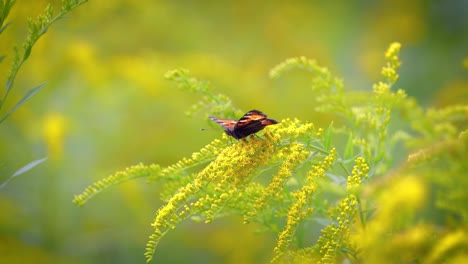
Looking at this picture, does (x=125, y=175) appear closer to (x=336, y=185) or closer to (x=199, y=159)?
(x=199, y=159)

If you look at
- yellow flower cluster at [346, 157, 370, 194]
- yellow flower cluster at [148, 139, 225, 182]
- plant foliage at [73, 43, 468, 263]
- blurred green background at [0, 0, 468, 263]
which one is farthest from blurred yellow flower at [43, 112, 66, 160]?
yellow flower cluster at [346, 157, 370, 194]

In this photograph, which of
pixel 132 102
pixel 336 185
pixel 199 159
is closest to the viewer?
pixel 336 185

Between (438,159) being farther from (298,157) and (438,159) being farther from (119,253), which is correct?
(119,253)

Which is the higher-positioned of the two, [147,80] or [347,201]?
[147,80]

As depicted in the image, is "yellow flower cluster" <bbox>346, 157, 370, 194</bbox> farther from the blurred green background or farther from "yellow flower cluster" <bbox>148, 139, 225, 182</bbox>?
the blurred green background

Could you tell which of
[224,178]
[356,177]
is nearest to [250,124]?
[224,178]

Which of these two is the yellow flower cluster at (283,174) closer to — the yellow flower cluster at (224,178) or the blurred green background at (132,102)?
the yellow flower cluster at (224,178)

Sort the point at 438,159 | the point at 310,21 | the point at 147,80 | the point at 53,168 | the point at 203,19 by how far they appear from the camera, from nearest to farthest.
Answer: the point at 438,159 → the point at 53,168 → the point at 147,80 → the point at 203,19 → the point at 310,21

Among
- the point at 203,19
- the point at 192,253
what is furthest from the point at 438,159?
the point at 203,19
